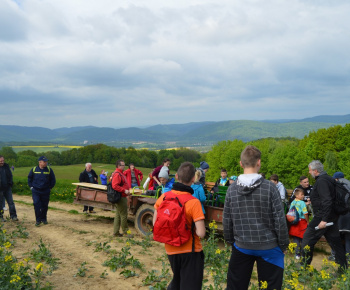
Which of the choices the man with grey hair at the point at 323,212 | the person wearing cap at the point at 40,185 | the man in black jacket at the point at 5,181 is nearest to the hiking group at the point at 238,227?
the man with grey hair at the point at 323,212

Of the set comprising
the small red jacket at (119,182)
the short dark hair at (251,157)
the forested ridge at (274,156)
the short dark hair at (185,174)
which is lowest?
the forested ridge at (274,156)

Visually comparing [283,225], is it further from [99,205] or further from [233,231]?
[99,205]

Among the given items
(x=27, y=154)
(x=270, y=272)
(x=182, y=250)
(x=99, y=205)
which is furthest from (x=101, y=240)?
(x=27, y=154)

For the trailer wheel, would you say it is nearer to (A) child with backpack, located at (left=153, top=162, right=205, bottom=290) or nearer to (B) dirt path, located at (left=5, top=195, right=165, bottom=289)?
(B) dirt path, located at (left=5, top=195, right=165, bottom=289)

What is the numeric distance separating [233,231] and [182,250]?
0.58 m

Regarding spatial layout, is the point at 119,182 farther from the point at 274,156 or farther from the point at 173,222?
the point at 274,156

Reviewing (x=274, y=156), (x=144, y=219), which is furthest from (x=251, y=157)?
(x=274, y=156)

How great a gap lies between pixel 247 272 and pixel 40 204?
7317 millimetres

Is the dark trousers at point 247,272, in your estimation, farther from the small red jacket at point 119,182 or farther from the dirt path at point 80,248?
the small red jacket at point 119,182

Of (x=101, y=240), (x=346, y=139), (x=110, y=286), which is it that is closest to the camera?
(x=110, y=286)

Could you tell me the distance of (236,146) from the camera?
A: 2438 inches

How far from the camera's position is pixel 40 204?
9016 mm

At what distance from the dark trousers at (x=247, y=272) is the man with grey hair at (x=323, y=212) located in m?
1.82

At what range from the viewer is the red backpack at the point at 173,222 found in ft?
10.7
